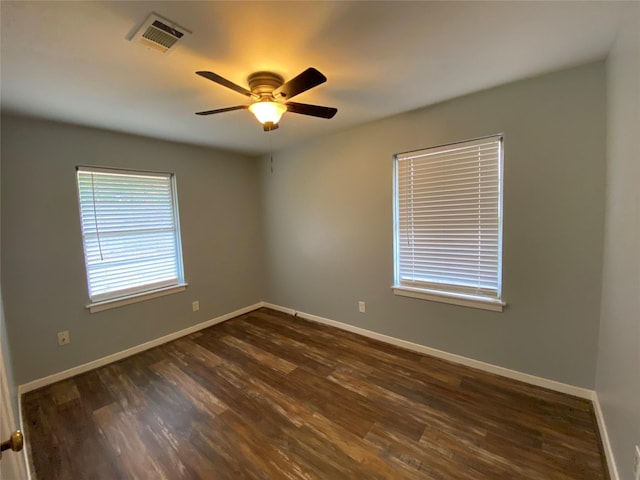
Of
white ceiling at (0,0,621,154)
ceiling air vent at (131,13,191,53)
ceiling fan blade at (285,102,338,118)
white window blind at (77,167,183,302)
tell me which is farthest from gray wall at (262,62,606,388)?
white window blind at (77,167,183,302)

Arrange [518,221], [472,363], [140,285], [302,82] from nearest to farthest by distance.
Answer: [302,82] → [518,221] → [472,363] → [140,285]

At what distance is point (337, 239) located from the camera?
3387mm

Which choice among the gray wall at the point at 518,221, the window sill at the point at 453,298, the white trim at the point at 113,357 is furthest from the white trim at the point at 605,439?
the white trim at the point at 113,357

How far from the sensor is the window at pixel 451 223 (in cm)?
235

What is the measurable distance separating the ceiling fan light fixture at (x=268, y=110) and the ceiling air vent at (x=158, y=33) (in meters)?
0.53

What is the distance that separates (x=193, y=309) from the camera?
3545mm

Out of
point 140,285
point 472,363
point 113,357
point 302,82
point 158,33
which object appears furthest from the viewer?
point 140,285

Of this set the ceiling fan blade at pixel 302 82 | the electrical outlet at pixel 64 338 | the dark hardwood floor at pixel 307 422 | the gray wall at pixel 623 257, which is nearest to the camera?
the gray wall at pixel 623 257

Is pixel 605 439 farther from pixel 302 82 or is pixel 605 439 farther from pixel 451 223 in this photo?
pixel 302 82

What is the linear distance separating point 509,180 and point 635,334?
1.32m

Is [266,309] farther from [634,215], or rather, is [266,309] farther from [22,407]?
[634,215]

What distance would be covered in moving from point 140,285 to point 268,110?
8.21ft

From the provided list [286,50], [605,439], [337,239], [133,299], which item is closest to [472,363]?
[605,439]

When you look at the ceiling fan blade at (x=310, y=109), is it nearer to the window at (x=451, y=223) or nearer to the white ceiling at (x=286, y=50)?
the white ceiling at (x=286, y=50)
